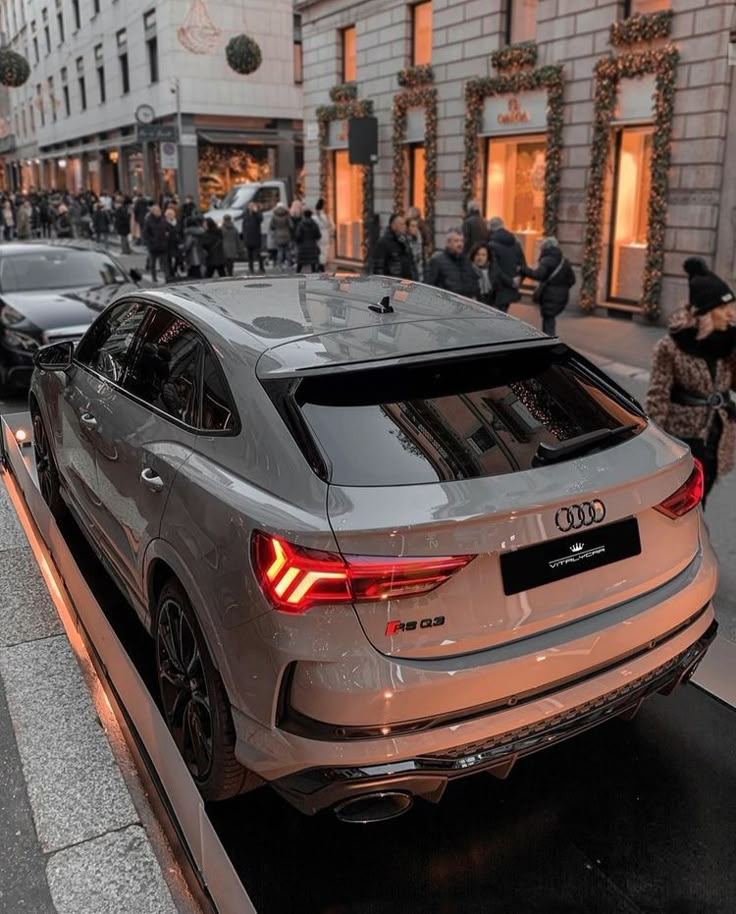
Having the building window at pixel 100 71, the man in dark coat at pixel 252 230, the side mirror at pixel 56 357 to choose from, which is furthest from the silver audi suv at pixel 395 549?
the building window at pixel 100 71

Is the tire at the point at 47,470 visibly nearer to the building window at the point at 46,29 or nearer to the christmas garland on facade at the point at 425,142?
the christmas garland on facade at the point at 425,142

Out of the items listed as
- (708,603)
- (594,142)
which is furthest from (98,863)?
(594,142)

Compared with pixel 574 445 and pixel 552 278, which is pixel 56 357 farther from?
pixel 552 278

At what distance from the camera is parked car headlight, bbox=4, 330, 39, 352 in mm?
8984

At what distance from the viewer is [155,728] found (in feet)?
9.67

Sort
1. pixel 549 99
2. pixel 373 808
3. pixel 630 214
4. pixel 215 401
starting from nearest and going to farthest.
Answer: pixel 373 808 < pixel 215 401 < pixel 630 214 < pixel 549 99

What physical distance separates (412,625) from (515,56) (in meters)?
16.2

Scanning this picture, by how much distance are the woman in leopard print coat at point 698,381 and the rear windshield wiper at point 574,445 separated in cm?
195

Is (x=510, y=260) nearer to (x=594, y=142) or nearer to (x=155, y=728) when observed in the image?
(x=594, y=142)

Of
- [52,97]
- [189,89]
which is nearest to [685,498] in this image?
[189,89]

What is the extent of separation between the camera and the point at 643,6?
13.8 m

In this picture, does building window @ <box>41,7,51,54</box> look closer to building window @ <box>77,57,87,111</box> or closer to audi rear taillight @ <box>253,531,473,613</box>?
building window @ <box>77,57,87,111</box>

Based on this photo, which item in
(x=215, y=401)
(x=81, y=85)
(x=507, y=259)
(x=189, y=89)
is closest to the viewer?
(x=215, y=401)

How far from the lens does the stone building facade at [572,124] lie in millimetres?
12906
